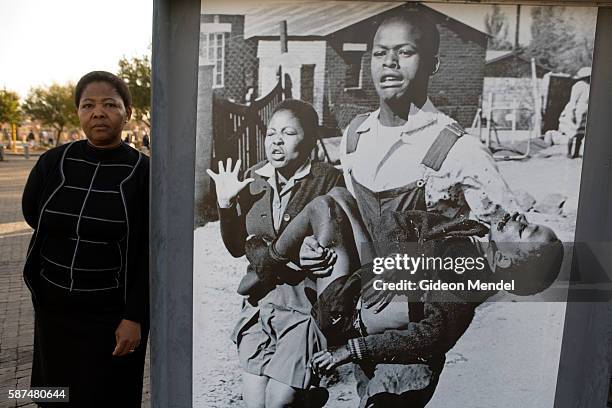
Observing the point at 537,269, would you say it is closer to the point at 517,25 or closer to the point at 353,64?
the point at 517,25

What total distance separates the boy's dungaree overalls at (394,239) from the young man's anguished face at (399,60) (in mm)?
176

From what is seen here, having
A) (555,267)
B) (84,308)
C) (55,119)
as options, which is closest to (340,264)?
(555,267)

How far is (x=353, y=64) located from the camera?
1.91 metres

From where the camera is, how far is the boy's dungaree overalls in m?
1.98

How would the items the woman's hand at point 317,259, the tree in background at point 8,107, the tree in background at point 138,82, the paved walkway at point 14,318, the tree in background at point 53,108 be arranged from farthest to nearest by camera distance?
the tree in background at point 53,108 → the tree in background at point 8,107 → the tree in background at point 138,82 → the paved walkway at point 14,318 → the woman's hand at point 317,259

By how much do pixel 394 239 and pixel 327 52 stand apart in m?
0.77

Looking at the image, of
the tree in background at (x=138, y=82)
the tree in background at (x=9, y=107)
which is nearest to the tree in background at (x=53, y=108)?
the tree in background at (x=9, y=107)

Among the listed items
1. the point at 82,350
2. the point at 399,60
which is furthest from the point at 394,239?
the point at 82,350

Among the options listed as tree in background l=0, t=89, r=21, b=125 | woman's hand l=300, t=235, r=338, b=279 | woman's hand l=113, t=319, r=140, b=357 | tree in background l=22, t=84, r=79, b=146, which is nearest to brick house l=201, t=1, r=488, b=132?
woman's hand l=300, t=235, r=338, b=279

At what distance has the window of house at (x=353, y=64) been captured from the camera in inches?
75.0

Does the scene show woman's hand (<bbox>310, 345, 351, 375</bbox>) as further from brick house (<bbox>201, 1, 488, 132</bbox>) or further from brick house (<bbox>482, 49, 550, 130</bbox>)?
brick house (<bbox>482, 49, 550, 130</bbox>)

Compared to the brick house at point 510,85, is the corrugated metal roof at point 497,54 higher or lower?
higher

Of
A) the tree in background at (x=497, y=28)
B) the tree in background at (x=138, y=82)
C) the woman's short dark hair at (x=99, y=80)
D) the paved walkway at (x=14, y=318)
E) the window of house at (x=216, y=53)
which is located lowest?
the paved walkway at (x=14, y=318)

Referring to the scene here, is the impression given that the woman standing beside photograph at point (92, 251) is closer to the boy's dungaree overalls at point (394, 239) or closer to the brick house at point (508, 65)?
the boy's dungaree overalls at point (394, 239)
